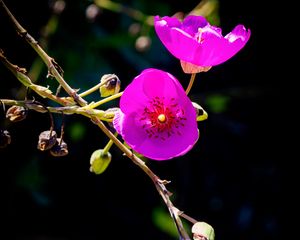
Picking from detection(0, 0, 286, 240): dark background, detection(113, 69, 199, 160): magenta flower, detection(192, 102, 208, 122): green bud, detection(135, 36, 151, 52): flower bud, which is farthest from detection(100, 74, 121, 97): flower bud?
detection(135, 36, 151, 52): flower bud

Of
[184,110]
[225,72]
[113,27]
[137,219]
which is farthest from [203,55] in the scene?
[225,72]

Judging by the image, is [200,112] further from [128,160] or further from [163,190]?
[128,160]

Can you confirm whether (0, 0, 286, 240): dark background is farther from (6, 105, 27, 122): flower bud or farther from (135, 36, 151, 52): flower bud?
(6, 105, 27, 122): flower bud

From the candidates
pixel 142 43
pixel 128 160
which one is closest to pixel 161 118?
pixel 142 43

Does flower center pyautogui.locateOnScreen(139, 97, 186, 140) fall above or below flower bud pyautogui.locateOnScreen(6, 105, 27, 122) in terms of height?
above

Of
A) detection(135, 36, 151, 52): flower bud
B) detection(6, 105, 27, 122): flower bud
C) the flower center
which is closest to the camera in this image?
detection(6, 105, 27, 122): flower bud

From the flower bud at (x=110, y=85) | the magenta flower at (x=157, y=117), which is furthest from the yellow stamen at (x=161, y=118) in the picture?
the flower bud at (x=110, y=85)

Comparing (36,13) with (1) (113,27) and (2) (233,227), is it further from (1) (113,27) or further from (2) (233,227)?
(2) (233,227)
